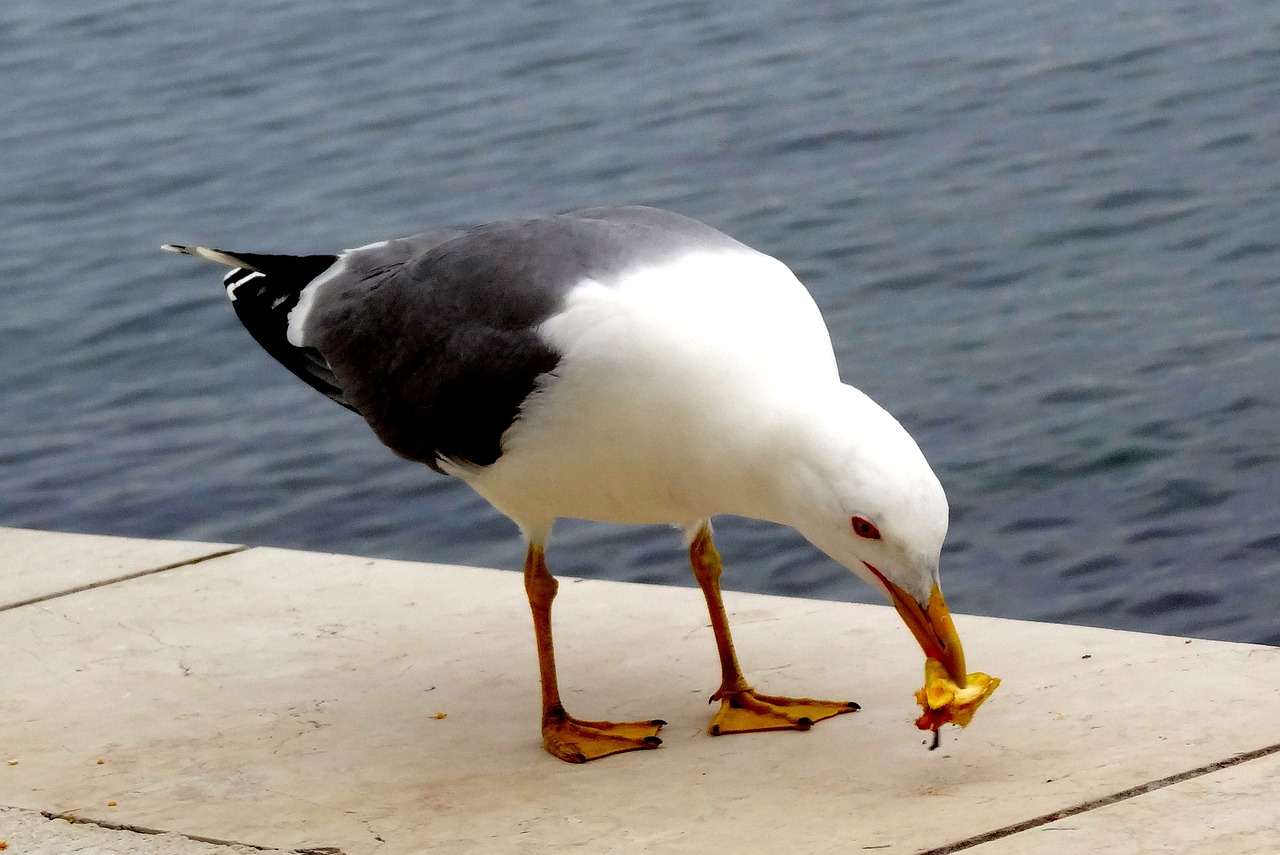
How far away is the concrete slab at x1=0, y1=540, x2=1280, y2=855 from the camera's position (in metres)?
4.64

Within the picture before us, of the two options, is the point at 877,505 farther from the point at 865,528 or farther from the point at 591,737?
the point at 591,737

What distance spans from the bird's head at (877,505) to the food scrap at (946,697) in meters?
0.03

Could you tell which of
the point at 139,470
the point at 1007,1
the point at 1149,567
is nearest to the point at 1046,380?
the point at 1149,567

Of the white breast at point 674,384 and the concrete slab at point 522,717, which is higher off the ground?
the white breast at point 674,384

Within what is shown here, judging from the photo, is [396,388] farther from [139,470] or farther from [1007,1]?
[1007,1]

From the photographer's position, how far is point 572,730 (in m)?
5.29

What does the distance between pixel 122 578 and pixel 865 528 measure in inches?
126

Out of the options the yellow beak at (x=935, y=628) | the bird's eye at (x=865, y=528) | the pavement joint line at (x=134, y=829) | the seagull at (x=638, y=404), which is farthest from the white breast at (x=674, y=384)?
the pavement joint line at (x=134, y=829)

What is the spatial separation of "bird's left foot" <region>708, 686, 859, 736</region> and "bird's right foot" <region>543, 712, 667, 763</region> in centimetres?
17

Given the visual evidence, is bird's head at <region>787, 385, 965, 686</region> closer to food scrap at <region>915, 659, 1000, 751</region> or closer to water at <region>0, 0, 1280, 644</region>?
food scrap at <region>915, 659, 1000, 751</region>

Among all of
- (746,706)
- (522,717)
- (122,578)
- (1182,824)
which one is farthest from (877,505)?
(122,578)

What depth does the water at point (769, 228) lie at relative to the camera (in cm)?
840

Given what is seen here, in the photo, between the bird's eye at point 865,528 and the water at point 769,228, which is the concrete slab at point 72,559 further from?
the bird's eye at point 865,528

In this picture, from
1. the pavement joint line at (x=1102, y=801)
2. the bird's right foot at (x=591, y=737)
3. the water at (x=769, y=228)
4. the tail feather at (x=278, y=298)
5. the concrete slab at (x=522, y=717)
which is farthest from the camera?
the water at (x=769, y=228)
